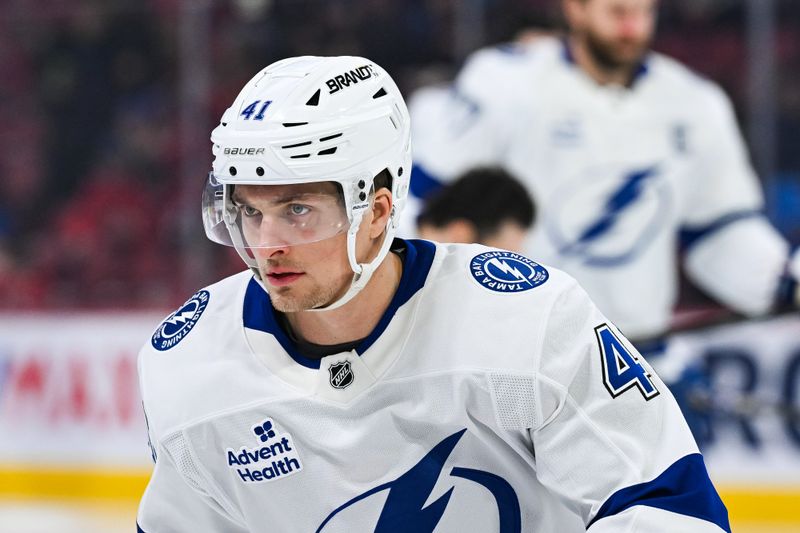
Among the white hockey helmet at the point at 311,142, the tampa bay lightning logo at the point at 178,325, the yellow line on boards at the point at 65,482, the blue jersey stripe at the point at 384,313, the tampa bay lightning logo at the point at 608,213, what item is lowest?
the yellow line on boards at the point at 65,482

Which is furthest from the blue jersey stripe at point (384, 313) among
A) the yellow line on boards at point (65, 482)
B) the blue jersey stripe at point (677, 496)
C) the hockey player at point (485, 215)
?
the yellow line on boards at point (65, 482)

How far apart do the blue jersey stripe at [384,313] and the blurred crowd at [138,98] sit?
11.5ft

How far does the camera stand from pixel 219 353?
5.89 ft

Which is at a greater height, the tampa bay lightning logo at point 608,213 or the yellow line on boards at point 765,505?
the tampa bay lightning logo at point 608,213

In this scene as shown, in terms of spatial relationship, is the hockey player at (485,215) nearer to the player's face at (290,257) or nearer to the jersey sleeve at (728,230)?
the jersey sleeve at (728,230)

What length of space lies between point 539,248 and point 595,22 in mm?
602

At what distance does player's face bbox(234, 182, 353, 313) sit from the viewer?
1.66 meters

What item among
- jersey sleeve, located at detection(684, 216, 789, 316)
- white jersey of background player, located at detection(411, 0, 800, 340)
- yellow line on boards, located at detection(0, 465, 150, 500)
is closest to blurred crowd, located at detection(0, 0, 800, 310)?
yellow line on boards, located at detection(0, 465, 150, 500)

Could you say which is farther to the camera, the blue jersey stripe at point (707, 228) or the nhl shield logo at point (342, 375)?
the blue jersey stripe at point (707, 228)

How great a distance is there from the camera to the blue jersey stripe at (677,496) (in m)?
1.59

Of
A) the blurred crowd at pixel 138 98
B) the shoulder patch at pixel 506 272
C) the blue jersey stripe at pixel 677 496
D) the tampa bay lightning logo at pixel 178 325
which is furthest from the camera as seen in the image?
the blurred crowd at pixel 138 98

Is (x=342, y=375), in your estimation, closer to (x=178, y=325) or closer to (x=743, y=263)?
(x=178, y=325)

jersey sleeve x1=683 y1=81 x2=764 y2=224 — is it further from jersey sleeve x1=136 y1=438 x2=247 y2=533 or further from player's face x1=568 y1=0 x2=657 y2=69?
jersey sleeve x1=136 y1=438 x2=247 y2=533

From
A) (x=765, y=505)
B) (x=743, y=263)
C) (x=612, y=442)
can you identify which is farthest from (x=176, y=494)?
(x=765, y=505)
